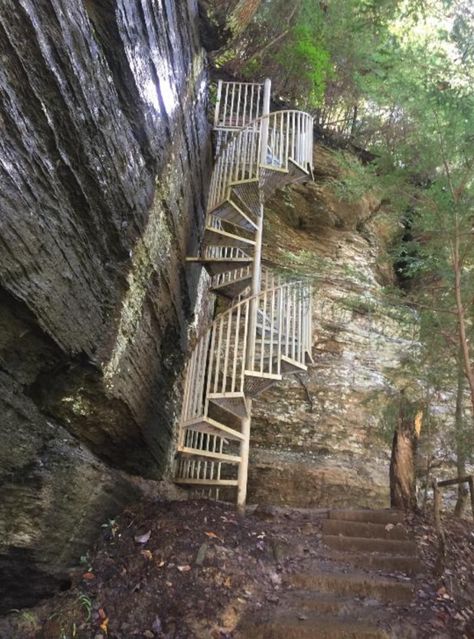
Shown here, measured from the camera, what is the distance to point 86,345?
306 centimetres

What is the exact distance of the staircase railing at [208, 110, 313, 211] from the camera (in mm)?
6434

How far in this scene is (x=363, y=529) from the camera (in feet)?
15.2

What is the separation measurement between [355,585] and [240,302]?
3004mm

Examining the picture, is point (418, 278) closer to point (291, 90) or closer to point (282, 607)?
point (291, 90)

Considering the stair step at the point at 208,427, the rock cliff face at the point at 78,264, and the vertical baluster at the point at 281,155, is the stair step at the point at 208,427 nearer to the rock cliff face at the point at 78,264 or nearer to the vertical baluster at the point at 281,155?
the rock cliff face at the point at 78,264

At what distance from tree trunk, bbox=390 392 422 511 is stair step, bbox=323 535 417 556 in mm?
939

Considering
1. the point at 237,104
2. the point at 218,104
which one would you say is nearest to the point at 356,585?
the point at 218,104

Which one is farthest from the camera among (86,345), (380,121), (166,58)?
(380,121)

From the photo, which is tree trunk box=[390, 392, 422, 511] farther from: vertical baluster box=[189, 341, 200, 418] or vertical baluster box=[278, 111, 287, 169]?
vertical baluster box=[278, 111, 287, 169]

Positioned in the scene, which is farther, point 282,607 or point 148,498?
point 148,498

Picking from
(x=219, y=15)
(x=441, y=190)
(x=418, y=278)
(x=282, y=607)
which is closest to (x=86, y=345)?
(x=282, y=607)

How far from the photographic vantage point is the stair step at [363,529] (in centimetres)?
451

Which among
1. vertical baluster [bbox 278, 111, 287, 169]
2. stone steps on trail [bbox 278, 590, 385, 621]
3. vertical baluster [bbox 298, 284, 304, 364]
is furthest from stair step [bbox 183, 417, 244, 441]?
vertical baluster [bbox 278, 111, 287, 169]

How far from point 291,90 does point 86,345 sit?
7.27 meters
